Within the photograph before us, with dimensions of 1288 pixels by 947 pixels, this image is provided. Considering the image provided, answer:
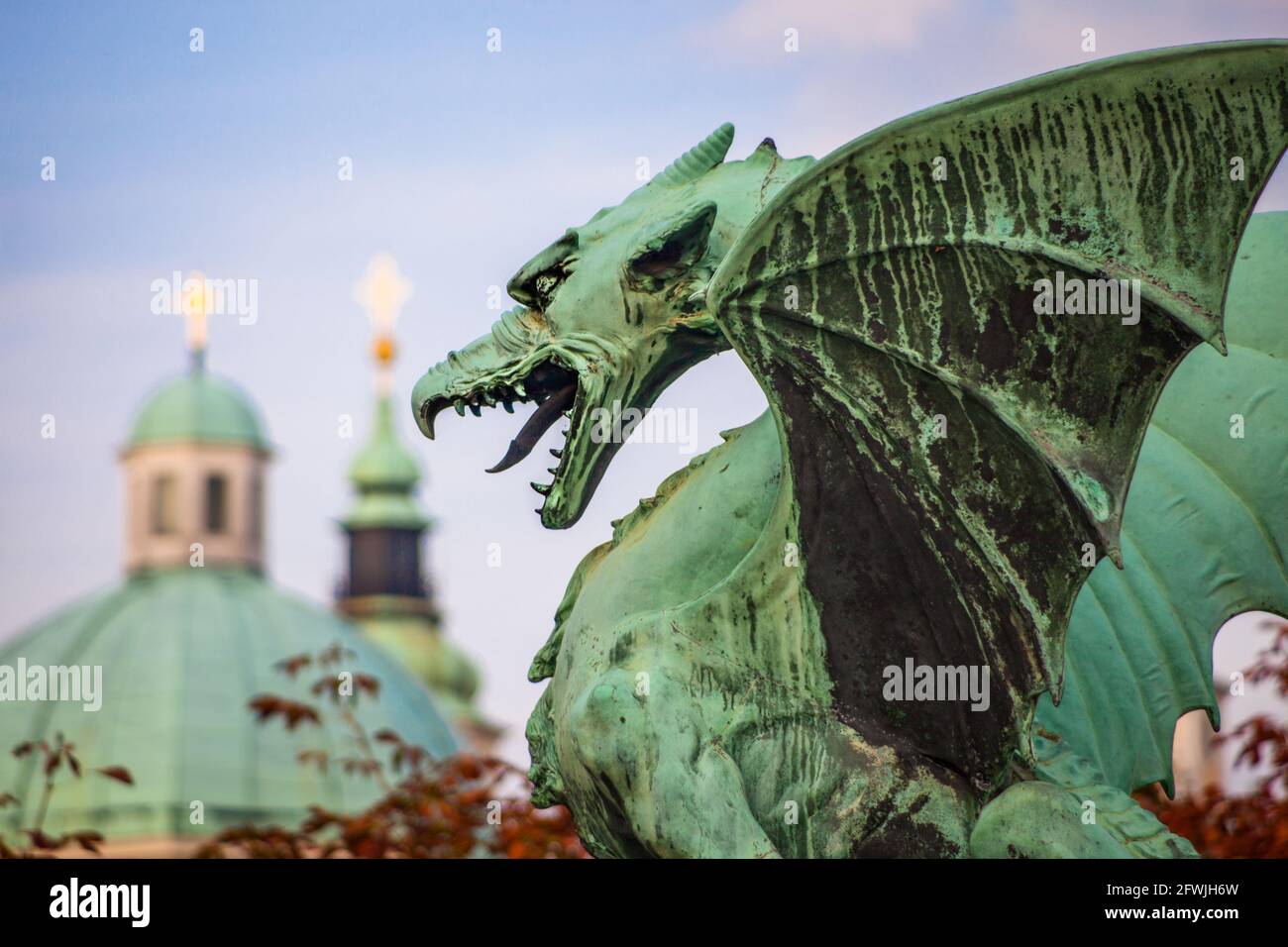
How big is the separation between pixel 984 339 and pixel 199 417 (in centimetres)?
8008

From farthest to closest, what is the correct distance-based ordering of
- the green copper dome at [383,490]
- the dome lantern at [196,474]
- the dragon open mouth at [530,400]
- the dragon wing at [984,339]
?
the green copper dome at [383,490] → the dome lantern at [196,474] → the dragon open mouth at [530,400] → the dragon wing at [984,339]

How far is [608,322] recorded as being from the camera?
6039 millimetres

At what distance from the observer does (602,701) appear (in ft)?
18.4

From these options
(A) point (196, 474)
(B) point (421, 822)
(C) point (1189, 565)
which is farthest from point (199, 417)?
(C) point (1189, 565)

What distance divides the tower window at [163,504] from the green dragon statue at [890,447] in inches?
3059

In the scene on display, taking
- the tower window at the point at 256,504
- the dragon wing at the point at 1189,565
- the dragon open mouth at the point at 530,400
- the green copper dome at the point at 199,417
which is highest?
the green copper dome at the point at 199,417

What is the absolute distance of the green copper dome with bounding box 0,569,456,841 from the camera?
58.7m

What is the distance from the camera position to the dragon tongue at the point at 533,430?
6.18 metres

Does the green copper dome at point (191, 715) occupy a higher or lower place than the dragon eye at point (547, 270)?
lower

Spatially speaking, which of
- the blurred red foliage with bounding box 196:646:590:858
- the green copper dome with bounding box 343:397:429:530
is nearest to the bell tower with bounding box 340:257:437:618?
the green copper dome with bounding box 343:397:429:530

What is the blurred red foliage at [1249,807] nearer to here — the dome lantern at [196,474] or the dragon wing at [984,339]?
the dragon wing at [984,339]

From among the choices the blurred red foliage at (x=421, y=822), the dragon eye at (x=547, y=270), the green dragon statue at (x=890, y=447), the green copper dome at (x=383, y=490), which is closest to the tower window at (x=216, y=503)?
the green copper dome at (x=383, y=490)

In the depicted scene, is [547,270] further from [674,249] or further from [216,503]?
[216,503]
